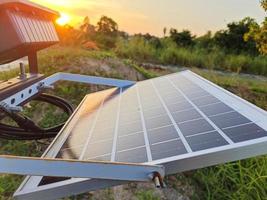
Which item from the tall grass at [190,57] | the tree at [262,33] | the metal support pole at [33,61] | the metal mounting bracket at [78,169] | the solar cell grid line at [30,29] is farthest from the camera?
the tall grass at [190,57]

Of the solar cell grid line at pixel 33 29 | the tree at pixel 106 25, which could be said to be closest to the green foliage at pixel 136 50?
the tree at pixel 106 25

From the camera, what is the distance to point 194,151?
180cm

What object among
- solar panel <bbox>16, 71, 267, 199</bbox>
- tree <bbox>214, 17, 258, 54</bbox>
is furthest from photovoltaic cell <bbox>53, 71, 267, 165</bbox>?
tree <bbox>214, 17, 258, 54</bbox>

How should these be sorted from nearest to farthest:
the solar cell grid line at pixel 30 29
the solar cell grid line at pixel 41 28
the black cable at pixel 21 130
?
1. the solar cell grid line at pixel 30 29
2. the black cable at pixel 21 130
3. the solar cell grid line at pixel 41 28

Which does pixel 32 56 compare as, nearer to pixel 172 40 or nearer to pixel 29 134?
pixel 29 134

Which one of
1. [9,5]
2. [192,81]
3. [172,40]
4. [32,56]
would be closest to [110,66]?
[192,81]

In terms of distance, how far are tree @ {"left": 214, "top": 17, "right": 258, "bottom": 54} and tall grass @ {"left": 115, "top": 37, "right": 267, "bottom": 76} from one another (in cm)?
124

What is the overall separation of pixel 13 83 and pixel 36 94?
19 cm

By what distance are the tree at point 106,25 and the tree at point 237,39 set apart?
3.72 metres

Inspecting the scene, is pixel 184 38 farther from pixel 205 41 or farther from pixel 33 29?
pixel 33 29

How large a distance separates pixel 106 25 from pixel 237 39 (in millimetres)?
4607

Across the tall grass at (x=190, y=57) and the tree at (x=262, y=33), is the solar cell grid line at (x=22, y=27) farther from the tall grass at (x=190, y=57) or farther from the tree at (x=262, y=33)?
the tall grass at (x=190, y=57)

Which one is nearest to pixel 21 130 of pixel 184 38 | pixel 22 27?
pixel 22 27

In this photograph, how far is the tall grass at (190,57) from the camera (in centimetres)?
1227
